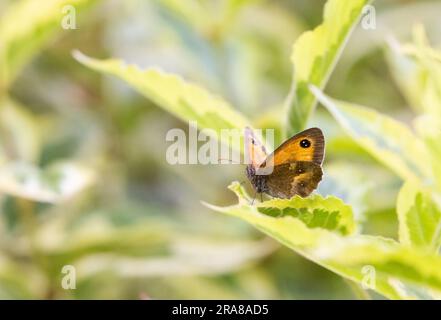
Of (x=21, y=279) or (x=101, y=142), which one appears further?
(x=101, y=142)

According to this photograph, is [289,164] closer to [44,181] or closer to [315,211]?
[315,211]

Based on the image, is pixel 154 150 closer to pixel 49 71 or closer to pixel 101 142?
pixel 101 142

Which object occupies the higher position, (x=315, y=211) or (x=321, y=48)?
(x=321, y=48)

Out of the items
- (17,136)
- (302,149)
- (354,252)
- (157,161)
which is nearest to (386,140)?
(302,149)

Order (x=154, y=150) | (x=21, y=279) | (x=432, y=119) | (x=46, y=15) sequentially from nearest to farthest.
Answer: (x=432, y=119), (x=46, y=15), (x=21, y=279), (x=154, y=150)

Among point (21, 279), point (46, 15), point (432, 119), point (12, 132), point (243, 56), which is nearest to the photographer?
point (432, 119)

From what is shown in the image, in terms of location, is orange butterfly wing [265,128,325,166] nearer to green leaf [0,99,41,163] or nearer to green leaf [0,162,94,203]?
green leaf [0,162,94,203]

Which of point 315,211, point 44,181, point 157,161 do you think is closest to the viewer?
point 315,211

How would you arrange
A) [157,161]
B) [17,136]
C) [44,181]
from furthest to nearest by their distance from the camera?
[157,161]
[17,136]
[44,181]
